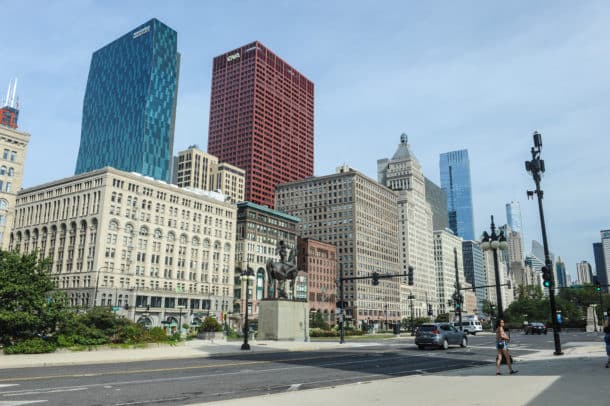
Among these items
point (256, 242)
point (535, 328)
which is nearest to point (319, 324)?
point (256, 242)

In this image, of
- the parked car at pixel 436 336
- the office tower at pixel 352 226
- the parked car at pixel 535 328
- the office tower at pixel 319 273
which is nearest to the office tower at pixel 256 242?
the office tower at pixel 319 273

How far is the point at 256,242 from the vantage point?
14400 centimetres

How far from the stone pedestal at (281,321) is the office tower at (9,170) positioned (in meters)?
74.7

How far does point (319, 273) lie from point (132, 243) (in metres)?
74.3

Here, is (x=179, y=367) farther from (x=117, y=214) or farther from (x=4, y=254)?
(x=117, y=214)

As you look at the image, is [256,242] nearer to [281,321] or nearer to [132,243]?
[132,243]

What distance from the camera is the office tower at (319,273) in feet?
525

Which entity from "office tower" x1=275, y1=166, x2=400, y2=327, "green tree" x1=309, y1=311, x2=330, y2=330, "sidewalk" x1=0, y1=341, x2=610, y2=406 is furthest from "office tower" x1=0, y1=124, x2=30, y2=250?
"office tower" x1=275, y1=166, x2=400, y2=327

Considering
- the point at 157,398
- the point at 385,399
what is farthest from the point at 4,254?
the point at 385,399

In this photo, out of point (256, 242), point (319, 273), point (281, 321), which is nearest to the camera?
point (281, 321)

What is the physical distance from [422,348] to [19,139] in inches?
3939

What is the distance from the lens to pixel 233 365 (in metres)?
21.5

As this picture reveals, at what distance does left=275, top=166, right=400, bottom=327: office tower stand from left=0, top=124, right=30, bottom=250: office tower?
108998mm

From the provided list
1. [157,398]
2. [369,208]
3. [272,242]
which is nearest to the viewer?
[157,398]
